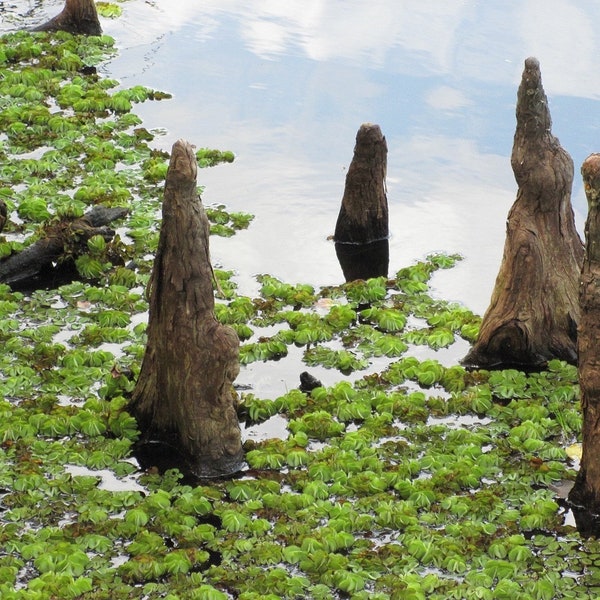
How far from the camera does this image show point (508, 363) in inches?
567

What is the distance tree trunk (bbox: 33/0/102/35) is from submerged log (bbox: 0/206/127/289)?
11.8 metres

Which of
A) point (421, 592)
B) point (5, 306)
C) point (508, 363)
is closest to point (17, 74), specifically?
point (5, 306)

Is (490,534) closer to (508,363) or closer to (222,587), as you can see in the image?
(222,587)

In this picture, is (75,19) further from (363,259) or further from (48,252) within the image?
(363,259)

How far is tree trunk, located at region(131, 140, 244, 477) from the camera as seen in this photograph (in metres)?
11.8

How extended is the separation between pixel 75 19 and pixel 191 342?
58.3 feet

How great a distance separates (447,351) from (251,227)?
5.12 meters

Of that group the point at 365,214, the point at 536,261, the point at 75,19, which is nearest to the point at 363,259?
the point at 365,214

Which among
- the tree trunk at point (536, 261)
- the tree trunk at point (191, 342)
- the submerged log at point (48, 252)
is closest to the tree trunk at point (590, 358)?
the tree trunk at point (536, 261)

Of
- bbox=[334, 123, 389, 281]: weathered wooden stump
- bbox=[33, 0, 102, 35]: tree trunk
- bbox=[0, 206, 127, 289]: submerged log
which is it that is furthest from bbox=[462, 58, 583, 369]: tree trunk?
bbox=[33, 0, 102, 35]: tree trunk

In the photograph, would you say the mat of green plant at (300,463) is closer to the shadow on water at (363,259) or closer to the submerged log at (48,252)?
the submerged log at (48,252)

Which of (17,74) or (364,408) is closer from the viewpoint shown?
(364,408)

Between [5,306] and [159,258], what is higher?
[159,258]

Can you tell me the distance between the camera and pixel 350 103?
25734 millimetres
